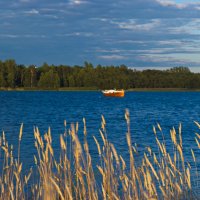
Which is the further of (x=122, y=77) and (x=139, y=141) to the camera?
(x=122, y=77)

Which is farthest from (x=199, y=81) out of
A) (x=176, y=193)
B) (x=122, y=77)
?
(x=176, y=193)

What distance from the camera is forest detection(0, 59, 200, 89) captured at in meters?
187

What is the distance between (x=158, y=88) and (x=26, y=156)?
17748 cm

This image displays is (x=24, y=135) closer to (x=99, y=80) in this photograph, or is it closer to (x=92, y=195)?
(x=92, y=195)

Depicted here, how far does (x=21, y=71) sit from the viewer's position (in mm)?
192125

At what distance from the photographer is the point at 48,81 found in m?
192

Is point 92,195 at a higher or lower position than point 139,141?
higher

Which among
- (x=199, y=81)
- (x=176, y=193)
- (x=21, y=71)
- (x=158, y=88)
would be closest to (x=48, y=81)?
(x=21, y=71)

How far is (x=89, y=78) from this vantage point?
189 metres

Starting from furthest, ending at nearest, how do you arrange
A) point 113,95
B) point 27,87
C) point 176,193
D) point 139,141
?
1. point 27,87
2. point 113,95
3. point 139,141
4. point 176,193

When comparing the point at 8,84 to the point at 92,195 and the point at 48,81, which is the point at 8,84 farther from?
the point at 92,195

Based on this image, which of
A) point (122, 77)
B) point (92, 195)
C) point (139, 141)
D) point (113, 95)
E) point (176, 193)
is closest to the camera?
point (92, 195)

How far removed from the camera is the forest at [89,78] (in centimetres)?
18700

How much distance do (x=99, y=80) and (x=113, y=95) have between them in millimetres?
61579
